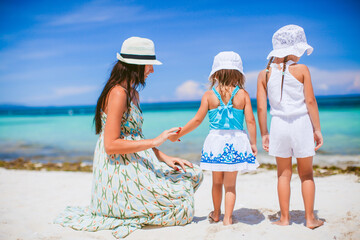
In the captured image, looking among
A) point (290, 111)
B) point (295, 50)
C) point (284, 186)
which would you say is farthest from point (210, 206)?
point (295, 50)

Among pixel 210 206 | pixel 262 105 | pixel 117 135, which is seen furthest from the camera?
pixel 210 206

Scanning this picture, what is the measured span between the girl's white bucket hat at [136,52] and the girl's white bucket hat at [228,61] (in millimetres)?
589

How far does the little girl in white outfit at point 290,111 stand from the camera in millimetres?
2861

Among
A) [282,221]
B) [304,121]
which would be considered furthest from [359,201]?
[304,121]

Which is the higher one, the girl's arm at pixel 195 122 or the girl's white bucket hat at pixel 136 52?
the girl's white bucket hat at pixel 136 52

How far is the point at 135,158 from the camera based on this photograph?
9.62ft

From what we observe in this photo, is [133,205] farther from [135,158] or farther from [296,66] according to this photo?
[296,66]

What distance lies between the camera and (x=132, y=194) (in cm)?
286

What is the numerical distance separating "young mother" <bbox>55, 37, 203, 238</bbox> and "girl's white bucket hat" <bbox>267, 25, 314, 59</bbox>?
118 cm

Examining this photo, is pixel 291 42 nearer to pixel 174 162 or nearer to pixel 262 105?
pixel 262 105

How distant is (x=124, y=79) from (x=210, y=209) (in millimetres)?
1944

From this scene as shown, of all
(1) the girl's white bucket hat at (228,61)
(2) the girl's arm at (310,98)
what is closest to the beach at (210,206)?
(2) the girl's arm at (310,98)

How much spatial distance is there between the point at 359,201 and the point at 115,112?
305 cm

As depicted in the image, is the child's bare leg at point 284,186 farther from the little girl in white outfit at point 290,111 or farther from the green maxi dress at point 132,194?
the green maxi dress at point 132,194
